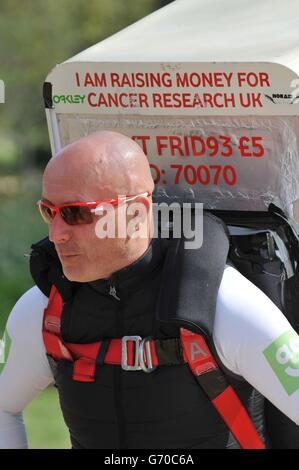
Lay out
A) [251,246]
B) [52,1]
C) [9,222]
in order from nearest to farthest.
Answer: [251,246] → [9,222] → [52,1]

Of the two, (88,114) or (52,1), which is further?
(52,1)

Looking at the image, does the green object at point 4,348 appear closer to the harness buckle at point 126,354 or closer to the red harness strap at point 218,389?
the harness buckle at point 126,354

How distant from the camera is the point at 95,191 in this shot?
2.53m

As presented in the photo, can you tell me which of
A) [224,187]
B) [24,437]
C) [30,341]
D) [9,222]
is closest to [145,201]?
[224,187]

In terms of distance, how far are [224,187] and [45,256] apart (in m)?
0.55

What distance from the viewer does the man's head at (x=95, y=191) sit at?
253 cm

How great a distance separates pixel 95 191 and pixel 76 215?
8 cm

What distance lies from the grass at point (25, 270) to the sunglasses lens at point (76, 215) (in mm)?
3437

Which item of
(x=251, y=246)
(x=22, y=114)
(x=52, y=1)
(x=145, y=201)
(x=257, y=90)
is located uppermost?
(x=257, y=90)

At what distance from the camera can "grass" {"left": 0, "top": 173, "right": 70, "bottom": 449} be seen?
6164mm

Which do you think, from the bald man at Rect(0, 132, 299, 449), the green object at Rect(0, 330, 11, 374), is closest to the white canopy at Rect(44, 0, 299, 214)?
the bald man at Rect(0, 132, 299, 449)

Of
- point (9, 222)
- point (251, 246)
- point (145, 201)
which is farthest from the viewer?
point (9, 222)

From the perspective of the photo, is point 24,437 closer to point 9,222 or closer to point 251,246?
point 251,246

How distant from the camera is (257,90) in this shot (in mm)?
2625
